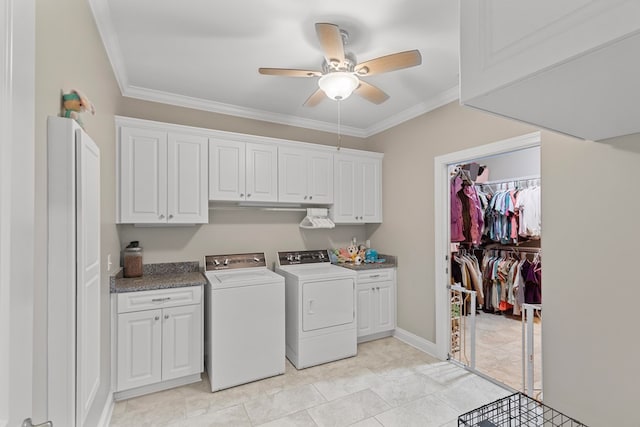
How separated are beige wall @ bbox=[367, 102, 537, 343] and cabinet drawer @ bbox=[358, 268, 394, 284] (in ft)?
0.41

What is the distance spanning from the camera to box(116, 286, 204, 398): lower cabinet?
7.88ft

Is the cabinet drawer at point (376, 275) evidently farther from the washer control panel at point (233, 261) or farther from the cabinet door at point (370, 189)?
the washer control panel at point (233, 261)

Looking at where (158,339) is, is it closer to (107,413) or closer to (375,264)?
(107,413)

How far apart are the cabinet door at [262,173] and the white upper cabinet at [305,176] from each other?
7 centimetres

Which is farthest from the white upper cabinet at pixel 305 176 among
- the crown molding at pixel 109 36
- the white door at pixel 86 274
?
the white door at pixel 86 274

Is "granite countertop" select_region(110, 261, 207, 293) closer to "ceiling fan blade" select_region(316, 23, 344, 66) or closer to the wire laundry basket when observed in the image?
"ceiling fan blade" select_region(316, 23, 344, 66)

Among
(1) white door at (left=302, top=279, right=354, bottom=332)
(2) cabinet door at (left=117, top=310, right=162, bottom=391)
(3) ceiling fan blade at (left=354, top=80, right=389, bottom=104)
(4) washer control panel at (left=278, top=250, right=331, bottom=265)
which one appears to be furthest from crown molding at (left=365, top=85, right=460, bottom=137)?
(2) cabinet door at (left=117, top=310, right=162, bottom=391)

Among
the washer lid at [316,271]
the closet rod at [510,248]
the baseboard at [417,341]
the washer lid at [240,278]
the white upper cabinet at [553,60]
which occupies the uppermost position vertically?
the white upper cabinet at [553,60]

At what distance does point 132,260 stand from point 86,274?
156cm

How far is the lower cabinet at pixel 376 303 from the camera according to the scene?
3.52 meters

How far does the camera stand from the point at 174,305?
2.57m

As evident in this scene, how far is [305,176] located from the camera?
350cm

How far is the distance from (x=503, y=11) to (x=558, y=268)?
855mm

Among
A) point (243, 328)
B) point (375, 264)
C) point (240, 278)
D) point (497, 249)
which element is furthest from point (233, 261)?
point (497, 249)
